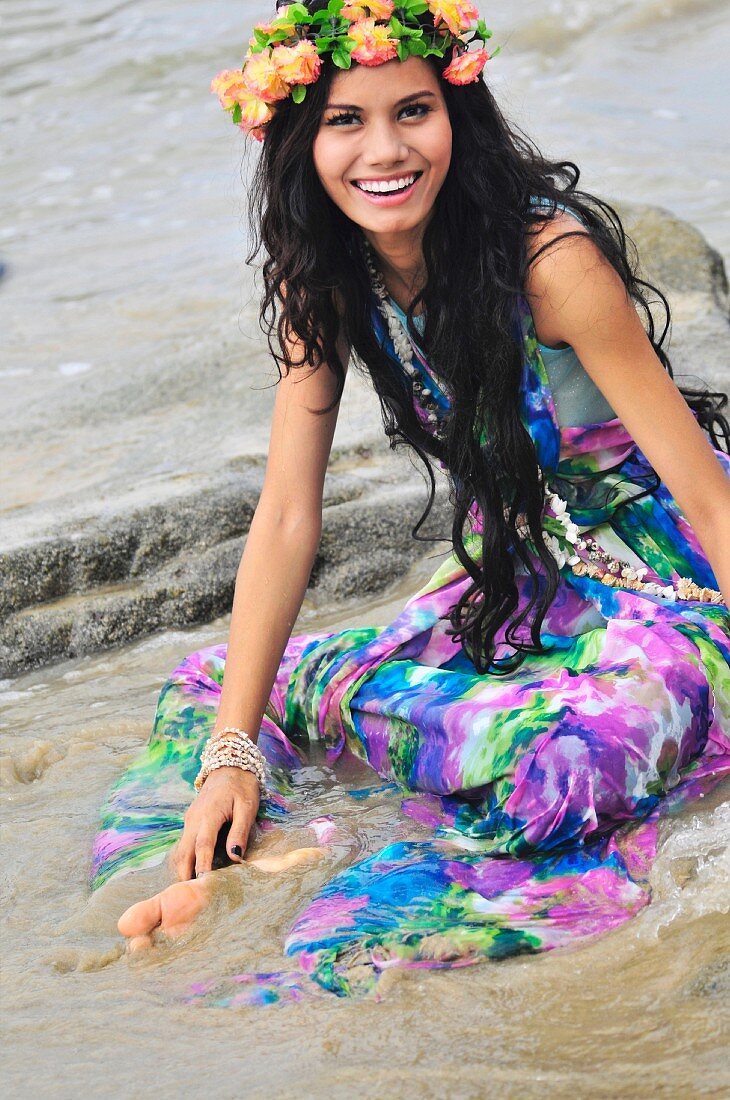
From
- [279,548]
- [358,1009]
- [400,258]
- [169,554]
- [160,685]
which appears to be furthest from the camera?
[169,554]

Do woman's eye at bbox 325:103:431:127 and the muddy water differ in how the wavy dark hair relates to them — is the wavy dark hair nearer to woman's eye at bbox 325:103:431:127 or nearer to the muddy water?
woman's eye at bbox 325:103:431:127

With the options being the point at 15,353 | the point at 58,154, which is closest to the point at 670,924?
the point at 15,353

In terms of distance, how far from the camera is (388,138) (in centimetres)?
239

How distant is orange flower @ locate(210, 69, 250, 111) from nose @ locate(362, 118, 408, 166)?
277 mm

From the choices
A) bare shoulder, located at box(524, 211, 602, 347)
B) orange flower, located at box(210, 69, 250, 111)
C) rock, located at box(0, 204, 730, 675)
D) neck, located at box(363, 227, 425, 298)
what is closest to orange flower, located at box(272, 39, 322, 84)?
orange flower, located at box(210, 69, 250, 111)

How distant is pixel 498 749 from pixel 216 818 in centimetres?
53

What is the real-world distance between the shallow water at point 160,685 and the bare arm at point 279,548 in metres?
0.25

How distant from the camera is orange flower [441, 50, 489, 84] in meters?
2.41

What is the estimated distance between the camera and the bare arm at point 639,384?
2375 mm

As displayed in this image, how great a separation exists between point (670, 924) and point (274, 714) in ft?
3.56

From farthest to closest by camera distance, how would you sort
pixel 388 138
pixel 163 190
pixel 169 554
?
pixel 163 190 → pixel 169 554 → pixel 388 138

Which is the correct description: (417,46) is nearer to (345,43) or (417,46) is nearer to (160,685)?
(345,43)

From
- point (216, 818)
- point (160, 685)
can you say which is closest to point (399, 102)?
point (216, 818)

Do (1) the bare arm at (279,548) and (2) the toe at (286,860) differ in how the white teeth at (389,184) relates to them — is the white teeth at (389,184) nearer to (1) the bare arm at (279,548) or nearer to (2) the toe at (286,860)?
(1) the bare arm at (279,548)
